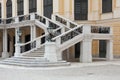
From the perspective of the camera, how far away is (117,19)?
29.2 m

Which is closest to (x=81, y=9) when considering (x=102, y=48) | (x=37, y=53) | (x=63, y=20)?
(x=63, y=20)

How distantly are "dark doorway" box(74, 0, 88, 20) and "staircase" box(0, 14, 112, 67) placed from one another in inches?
126

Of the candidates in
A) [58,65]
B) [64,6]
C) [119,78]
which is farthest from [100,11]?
[119,78]

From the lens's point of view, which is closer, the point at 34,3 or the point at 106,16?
the point at 106,16

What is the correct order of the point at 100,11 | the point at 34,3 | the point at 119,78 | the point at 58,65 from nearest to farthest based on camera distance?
the point at 119,78 → the point at 58,65 → the point at 100,11 → the point at 34,3

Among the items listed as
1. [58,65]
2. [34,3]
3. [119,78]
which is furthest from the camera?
[34,3]

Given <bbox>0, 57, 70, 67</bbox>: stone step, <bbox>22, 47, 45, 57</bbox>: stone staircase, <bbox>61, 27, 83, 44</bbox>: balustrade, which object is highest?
A: <bbox>61, 27, 83, 44</bbox>: balustrade

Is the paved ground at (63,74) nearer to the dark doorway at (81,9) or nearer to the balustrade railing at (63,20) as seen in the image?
the balustrade railing at (63,20)

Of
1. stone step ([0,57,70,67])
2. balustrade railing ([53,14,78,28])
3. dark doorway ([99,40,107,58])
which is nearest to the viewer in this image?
stone step ([0,57,70,67])

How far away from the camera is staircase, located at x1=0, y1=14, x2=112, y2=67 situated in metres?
22.3

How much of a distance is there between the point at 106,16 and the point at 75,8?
3.66 m

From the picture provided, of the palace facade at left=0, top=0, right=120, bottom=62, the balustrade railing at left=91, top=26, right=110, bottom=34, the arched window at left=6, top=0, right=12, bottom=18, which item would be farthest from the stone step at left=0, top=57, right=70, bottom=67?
the arched window at left=6, top=0, right=12, bottom=18

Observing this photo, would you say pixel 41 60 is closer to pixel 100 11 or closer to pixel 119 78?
pixel 119 78

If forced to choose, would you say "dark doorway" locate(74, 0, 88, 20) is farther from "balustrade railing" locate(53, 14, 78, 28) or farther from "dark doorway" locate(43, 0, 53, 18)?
"balustrade railing" locate(53, 14, 78, 28)
